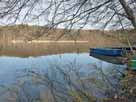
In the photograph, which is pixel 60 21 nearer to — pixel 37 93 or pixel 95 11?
pixel 95 11

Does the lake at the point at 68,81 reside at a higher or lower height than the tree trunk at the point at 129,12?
lower

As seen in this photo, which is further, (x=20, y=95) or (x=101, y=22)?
(x=20, y=95)

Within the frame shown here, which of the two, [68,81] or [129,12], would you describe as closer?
[129,12]

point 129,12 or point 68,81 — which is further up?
point 129,12

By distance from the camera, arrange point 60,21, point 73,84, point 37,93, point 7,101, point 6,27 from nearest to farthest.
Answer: point 6,27
point 60,21
point 73,84
point 7,101
point 37,93

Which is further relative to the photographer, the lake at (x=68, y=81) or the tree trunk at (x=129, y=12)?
the tree trunk at (x=129, y=12)

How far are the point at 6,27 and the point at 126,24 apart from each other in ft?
8.77

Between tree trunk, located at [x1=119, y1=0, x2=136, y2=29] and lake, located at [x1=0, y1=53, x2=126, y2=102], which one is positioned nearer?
lake, located at [x1=0, y1=53, x2=126, y2=102]

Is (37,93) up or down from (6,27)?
down

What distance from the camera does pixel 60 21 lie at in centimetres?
509

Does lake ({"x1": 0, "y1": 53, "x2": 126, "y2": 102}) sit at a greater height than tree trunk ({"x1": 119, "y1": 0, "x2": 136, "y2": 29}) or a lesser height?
lesser

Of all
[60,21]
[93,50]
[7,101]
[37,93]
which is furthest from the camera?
[93,50]

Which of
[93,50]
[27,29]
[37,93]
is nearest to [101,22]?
[27,29]

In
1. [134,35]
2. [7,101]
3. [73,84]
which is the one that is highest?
[134,35]
